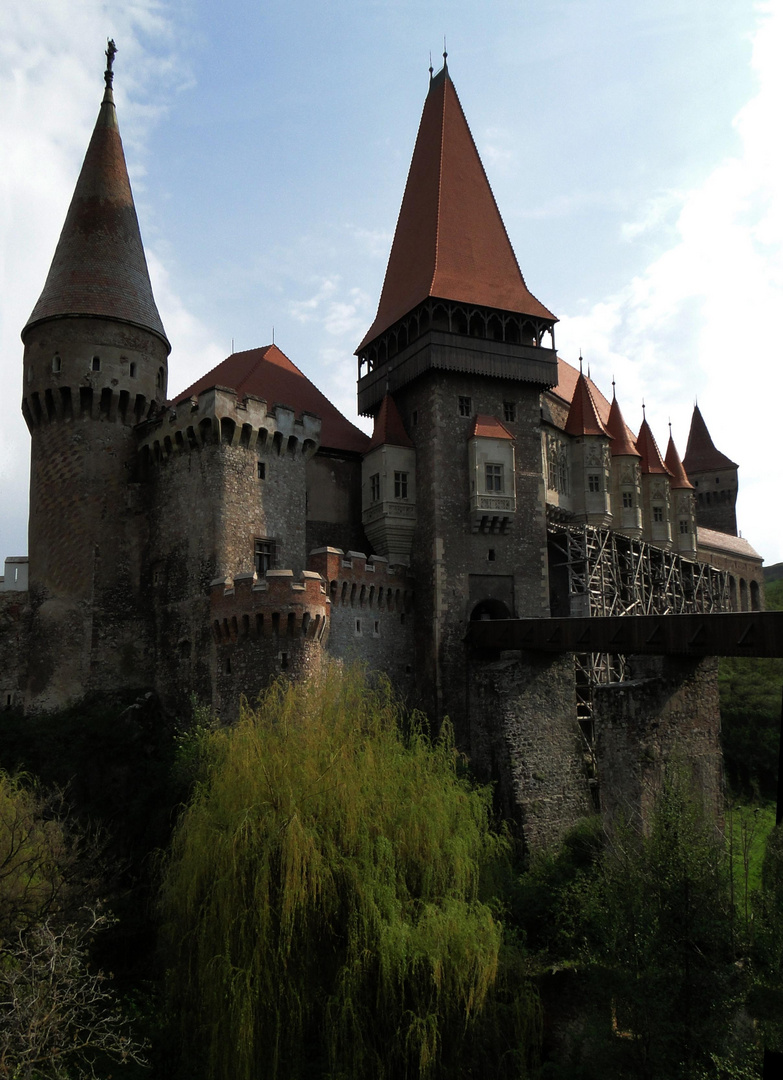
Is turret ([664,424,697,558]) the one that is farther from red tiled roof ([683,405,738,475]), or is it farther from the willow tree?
the willow tree

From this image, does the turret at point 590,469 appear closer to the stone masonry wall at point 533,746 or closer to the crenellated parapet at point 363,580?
the crenellated parapet at point 363,580

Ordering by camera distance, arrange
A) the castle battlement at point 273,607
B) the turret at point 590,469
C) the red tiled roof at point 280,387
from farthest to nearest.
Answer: the turret at point 590,469
the red tiled roof at point 280,387
the castle battlement at point 273,607

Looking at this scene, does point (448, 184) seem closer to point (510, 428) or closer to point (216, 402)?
point (510, 428)

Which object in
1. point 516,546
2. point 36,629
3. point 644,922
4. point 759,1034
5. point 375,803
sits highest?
point 516,546

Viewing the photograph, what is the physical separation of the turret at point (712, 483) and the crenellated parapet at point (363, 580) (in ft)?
144

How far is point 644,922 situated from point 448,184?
25.4 metres

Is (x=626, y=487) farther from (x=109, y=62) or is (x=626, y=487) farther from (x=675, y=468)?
(x=109, y=62)

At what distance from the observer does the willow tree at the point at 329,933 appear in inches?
523

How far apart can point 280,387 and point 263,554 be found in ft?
22.5

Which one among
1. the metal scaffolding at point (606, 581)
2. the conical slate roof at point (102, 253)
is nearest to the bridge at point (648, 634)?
the metal scaffolding at point (606, 581)

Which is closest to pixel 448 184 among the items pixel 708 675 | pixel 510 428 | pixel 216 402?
pixel 510 428

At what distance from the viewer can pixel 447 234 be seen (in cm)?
3066

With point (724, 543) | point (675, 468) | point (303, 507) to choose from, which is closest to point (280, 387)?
point (303, 507)

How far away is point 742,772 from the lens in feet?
A: 126
